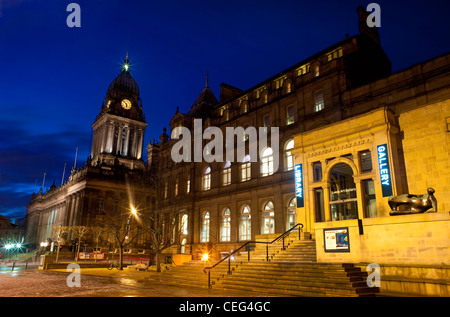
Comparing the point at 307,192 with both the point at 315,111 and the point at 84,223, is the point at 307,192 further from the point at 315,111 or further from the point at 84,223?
the point at 84,223

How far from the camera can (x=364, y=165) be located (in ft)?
78.3

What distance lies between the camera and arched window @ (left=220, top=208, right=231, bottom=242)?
123 feet

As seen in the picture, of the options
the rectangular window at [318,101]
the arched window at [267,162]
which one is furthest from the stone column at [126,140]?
the rectangular window at [318,101]

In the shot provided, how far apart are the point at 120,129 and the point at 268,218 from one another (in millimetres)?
72667

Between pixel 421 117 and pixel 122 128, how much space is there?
87010 mm

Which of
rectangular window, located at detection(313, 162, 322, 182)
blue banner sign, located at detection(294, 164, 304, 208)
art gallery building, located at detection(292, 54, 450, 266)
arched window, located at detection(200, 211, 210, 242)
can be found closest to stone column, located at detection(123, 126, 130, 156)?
arched window, located at detection(200, 211, 210, 242)

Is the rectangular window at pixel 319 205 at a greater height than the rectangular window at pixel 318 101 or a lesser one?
lesser

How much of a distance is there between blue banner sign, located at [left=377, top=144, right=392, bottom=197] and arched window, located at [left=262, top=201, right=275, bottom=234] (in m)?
14.6

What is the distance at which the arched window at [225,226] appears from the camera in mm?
37616

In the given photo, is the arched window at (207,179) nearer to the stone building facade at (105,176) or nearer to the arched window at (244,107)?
the arched window at (244,107)

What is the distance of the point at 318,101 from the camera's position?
103 feet

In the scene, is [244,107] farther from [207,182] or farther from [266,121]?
[207,182]

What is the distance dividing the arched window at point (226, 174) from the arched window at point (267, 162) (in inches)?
218
